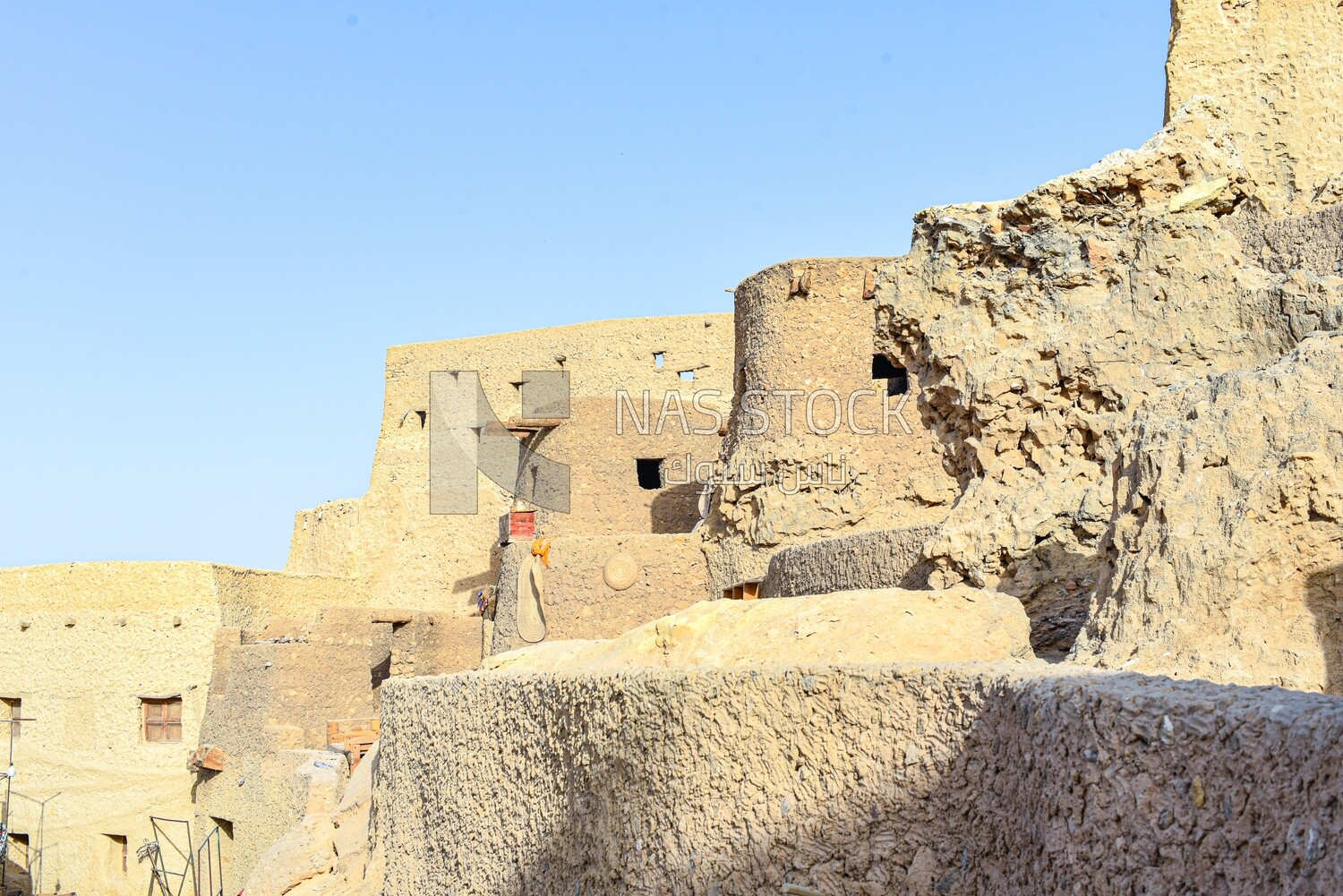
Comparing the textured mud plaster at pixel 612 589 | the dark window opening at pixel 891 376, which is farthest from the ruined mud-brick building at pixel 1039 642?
the dark window opening at pixel 891 376

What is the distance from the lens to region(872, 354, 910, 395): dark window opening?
15289mm

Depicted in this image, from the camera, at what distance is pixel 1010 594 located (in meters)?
4.68

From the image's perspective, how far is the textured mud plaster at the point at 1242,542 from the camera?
3.18 m

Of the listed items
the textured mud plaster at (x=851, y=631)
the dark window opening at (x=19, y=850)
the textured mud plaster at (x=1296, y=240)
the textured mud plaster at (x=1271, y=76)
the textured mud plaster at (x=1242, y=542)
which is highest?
the textured mud plaster at (x=1271, y=76)

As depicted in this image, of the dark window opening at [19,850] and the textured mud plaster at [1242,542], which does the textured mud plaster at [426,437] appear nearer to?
the dark window opening at [19,850]

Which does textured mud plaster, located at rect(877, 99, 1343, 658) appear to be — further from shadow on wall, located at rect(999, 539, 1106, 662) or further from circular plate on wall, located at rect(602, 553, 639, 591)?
circular plate on wall, located at rect(602, 553, 639, 591)

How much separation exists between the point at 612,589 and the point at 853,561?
6.10 m

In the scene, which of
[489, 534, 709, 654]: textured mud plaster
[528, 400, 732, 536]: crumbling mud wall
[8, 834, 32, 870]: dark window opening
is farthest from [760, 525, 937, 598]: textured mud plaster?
[8, 834, 32, 870]: dark window opening

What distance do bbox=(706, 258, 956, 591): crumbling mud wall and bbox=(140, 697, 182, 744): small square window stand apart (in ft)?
27.8

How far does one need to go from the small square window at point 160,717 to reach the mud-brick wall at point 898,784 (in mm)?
14786

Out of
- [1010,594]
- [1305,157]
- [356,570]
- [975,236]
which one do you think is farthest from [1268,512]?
[356,570]

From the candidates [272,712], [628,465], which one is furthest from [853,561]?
[628,465]

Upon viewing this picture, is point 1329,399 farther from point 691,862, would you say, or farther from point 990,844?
point 691,862

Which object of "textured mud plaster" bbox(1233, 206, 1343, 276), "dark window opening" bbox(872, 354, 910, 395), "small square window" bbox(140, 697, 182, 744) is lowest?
"small square window" bbox(140, 697, 182, 744)
